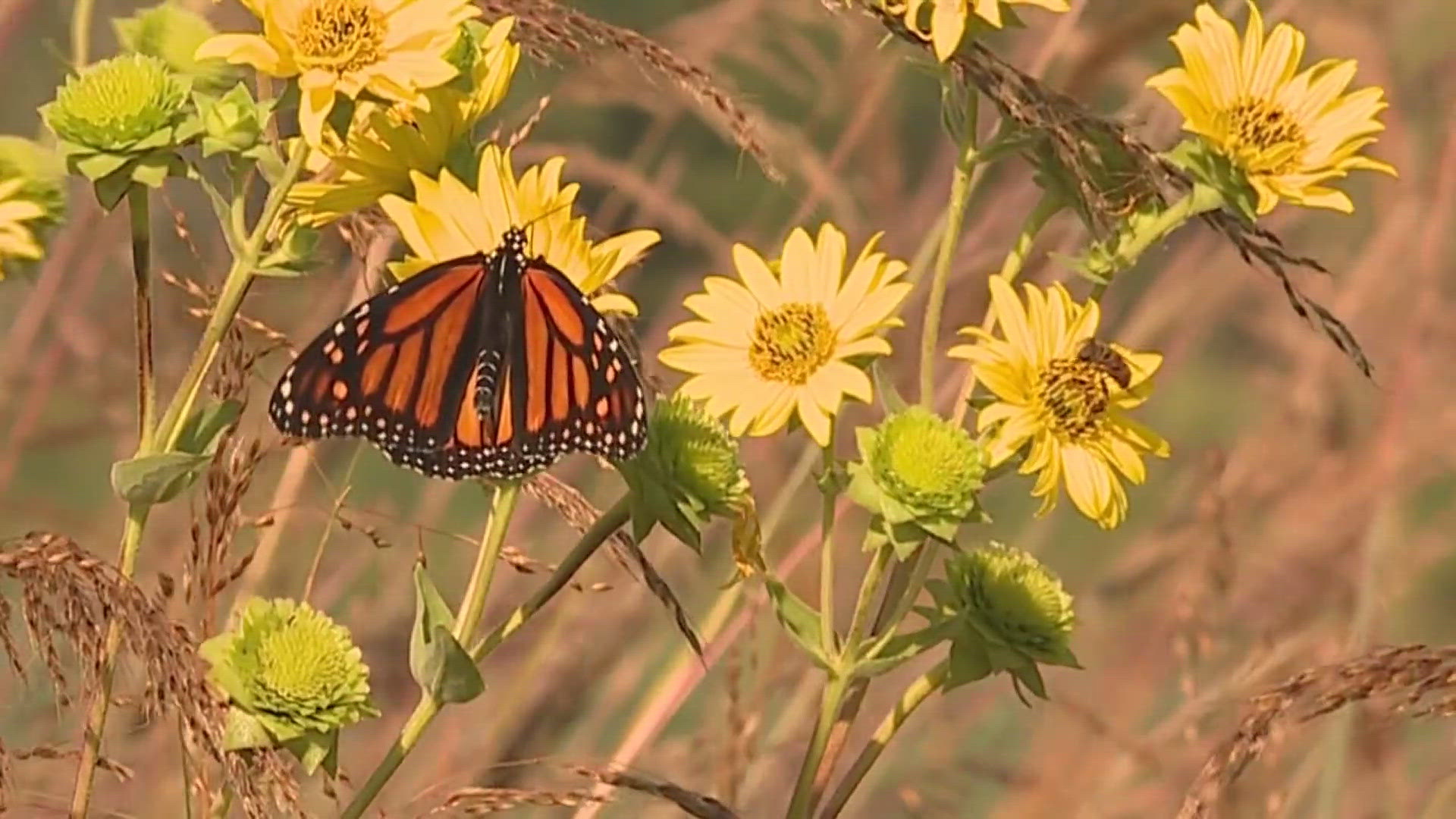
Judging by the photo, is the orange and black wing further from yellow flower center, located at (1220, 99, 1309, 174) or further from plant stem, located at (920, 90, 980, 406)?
yellow flower center, located at (1220, 99, 1309, 174)

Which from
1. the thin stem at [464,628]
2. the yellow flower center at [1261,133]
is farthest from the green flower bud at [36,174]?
the yellow flower center at [1261,133]

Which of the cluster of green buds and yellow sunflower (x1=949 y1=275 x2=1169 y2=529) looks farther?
yellow sunflower (x1=949 y1=275 x2=1169 y2=529)

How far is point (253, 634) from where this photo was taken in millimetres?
796

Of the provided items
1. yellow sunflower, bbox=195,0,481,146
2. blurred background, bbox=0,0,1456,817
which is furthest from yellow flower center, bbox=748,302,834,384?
blurred background, bbox=0,0,1456,817

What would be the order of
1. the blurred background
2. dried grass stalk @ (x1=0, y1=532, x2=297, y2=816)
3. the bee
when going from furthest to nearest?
1. the blurred background
2. the bee
3. dried grass stalk @ (x1=0, y1=532, x2=297, y2=816)

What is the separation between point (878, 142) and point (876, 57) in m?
0.10

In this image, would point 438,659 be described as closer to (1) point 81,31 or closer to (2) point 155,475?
(2) point 155,475

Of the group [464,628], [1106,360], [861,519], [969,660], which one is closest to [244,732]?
[464,628]

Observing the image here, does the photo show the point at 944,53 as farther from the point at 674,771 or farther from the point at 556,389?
the point at 674,771

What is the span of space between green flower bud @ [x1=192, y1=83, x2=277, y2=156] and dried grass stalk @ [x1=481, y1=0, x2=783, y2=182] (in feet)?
0.43

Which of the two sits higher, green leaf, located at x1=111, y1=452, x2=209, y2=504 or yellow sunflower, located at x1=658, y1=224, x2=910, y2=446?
yellow sunflower, located at x1=658, y1=224, x2=910, y2=446

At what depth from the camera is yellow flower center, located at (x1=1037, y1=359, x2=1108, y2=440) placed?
870 millimetres

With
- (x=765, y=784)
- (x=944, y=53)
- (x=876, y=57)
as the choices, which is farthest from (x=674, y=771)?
(x=944, y=53)

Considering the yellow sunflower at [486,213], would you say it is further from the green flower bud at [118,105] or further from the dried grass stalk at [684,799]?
the dried grass stalk at [684,799]
